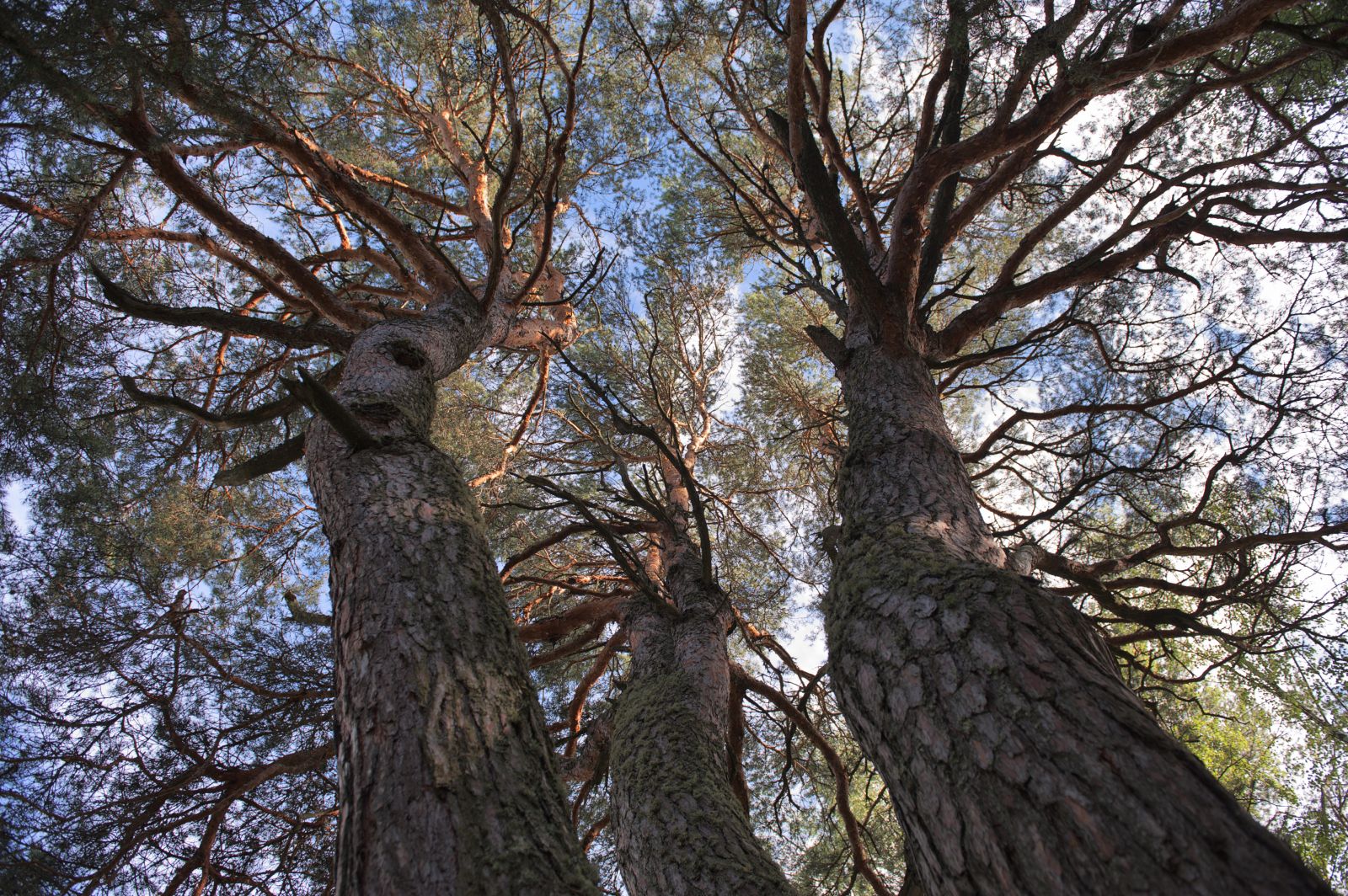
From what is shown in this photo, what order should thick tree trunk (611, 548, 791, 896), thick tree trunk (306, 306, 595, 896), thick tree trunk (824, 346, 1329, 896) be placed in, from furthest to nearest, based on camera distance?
1. thick tree trunk (611, 548, 791, 896)
2. thick tree trunk (306, 306, 595, 896)
3. thick tree trunk (824, 346, 1329, 896)

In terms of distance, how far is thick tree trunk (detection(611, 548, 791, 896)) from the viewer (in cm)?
163

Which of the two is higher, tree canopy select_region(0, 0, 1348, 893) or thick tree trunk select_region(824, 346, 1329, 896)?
tree canopy select_region(0, 0, 1348, 893)

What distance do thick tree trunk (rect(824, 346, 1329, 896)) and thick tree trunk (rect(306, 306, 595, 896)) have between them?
0.56m

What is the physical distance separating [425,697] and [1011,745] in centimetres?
93

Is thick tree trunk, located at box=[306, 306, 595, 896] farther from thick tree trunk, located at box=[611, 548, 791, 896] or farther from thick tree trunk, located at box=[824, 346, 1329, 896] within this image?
thick tree trunk, located at box=[611, 548, 791, 896]

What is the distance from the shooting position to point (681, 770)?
1.95 meters

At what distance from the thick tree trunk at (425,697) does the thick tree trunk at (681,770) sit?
69cm

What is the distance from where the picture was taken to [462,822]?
979mm

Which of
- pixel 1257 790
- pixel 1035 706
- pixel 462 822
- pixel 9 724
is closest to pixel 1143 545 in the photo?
pixel 1257 790

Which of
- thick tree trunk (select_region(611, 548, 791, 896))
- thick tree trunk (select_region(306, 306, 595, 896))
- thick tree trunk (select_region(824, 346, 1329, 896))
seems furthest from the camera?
thick tree trunk (select_region(611, 548, 791, 896))

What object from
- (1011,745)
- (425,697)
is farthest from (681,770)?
(1011,745)

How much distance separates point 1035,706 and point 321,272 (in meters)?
5.37

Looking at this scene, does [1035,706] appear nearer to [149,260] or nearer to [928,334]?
[928,334]

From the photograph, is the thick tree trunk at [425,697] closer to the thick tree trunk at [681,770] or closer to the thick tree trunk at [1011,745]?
the thick tree trunk at [1011,745]
